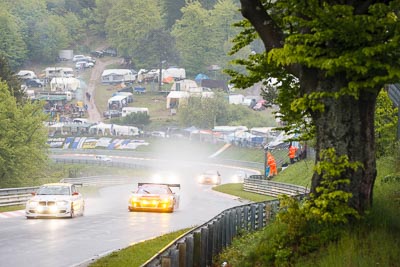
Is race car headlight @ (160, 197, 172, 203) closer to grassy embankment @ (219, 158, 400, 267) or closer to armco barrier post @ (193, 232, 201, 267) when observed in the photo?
grassy embankment @ (219, 158, 400, 267)

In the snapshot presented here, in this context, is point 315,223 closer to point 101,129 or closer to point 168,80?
point 101,129

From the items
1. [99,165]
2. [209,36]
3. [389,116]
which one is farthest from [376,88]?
[209,36]

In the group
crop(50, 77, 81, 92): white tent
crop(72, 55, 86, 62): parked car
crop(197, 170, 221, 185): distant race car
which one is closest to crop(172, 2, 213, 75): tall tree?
crop(72, 55, 86, 62): parked car

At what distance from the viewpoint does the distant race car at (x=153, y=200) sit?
33625 millimetres

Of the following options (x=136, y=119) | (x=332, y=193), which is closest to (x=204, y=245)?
(x=332, y=193)

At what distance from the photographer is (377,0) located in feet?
45.0

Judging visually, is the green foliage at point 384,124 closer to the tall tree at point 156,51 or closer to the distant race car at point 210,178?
the distant race car at point 210,178

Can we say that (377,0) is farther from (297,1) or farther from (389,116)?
(389,116)

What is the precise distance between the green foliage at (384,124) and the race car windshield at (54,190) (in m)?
11.8

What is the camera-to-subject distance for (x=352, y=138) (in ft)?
44.4

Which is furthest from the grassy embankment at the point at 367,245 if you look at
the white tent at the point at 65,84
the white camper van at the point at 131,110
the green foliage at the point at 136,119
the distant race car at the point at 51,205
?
the white tent at the point at 65,84

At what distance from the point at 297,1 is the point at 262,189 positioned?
4005 centimetres

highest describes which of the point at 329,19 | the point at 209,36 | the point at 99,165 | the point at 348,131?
the point at 209,36

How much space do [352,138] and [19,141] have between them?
61.7 metres
